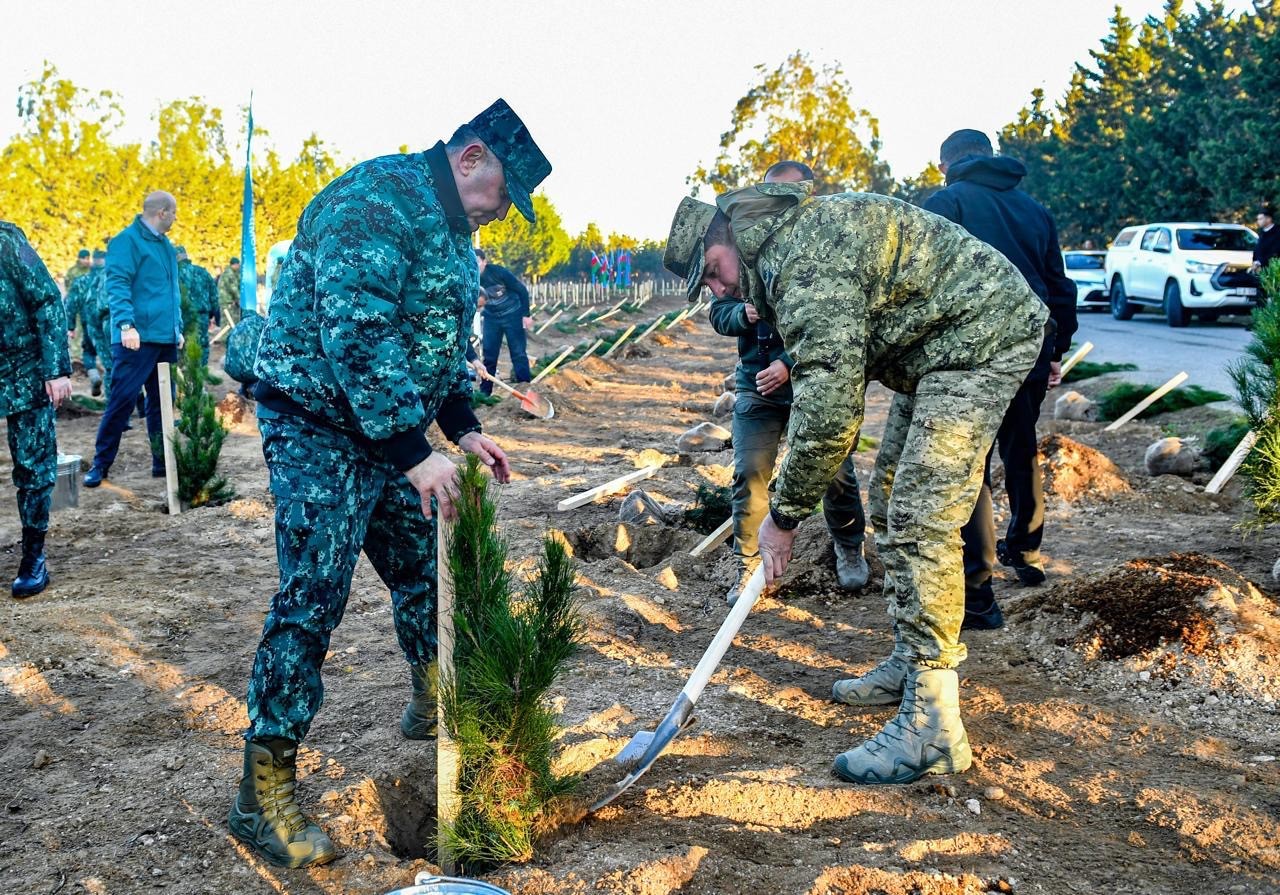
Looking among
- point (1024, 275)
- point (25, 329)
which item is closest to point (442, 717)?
point (1024, 275)

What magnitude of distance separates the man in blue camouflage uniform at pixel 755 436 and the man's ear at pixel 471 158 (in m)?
1.84

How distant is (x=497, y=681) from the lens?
2.37 m

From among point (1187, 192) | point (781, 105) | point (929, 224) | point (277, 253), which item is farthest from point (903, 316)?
point (781, 105)

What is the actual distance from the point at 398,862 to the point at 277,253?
7901 millimetres

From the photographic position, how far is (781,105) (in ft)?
120

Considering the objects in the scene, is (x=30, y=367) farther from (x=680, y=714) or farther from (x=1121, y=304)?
(x=1121, y=304)

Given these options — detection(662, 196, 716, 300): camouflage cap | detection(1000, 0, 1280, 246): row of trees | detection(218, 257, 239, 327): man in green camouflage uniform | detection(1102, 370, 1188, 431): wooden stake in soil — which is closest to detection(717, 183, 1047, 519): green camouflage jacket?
detection(662, 196, 716, 300): camouflage cap

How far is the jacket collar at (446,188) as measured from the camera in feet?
8.36

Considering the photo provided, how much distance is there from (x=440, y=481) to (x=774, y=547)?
39.3 inches

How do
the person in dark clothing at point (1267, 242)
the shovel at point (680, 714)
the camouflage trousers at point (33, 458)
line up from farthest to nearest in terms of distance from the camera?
the person in dark clothing at point (1267, 242) < the camouflage trousers at point (33, 458) < the shovel at point (680, 714)

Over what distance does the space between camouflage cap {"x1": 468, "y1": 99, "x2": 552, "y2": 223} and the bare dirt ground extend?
1653 millimetres

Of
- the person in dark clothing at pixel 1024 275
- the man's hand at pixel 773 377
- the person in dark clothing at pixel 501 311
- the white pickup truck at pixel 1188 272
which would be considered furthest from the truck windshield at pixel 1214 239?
the man's hand at pixel 773 377

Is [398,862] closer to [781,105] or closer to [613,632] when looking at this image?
[613,632]

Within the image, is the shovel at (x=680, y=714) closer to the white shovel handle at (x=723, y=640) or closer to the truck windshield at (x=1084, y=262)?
the white shovel handle at (x=723, y=640)
